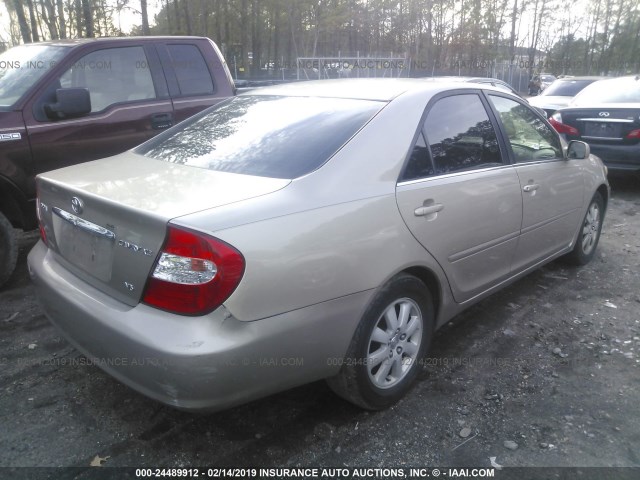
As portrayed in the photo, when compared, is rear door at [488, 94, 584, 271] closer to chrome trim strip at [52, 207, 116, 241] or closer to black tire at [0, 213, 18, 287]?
chrome trim strip at [52, 207, 116, 241]

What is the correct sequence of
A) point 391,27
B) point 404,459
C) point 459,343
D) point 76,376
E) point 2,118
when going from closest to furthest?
point 404,459 → point 76,376 → point 459,343 → point 2,118 → point 391,27

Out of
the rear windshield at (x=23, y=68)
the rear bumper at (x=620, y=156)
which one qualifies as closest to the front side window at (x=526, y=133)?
the rear windshield at (x=23, y=68)

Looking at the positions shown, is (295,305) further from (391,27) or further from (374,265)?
(391,27)

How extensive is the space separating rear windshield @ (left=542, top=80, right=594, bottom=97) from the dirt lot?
30.4 ft

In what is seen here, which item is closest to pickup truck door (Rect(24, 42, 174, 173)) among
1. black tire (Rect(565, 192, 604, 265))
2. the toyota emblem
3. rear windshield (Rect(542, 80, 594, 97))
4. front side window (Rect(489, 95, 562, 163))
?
the toyota emblem

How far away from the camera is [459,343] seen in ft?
11.6

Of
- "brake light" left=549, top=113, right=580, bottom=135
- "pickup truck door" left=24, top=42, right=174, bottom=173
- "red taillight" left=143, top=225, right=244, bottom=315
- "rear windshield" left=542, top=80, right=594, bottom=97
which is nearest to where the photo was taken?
"red taillight" left=143, top=225, right=244, bottom=315

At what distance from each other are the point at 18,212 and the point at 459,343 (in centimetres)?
355

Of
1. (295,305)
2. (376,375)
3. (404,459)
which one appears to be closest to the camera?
(295,305)

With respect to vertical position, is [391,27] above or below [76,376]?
above

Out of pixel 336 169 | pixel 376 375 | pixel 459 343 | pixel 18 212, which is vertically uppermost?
pixel 336 169

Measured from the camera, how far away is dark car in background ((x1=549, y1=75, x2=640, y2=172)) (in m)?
7.20

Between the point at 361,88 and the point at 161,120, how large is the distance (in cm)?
255

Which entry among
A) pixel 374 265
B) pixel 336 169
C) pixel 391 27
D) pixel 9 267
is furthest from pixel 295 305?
pixel 391 27
